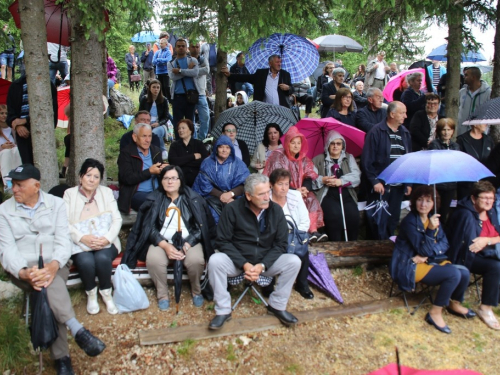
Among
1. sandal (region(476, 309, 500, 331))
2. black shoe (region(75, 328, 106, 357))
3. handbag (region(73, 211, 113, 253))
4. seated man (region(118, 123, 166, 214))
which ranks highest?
seated man (region(118, 123, 166, 214))

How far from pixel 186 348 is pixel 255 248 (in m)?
1.17

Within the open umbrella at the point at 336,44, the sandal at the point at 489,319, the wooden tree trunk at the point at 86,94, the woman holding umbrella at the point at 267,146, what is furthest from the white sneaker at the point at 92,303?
the open umbrella at the point at 336,44

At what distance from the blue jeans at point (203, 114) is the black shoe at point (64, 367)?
599 cm

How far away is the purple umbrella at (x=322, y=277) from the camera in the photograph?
5.12 m

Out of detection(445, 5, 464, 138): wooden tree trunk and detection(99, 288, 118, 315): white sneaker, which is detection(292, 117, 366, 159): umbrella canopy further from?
detection(99, 288, 118, 315): white sneaker

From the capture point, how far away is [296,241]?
490 centimetres

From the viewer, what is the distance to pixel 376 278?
576 centimetres

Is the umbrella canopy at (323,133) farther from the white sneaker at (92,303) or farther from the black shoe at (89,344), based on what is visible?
the black shoe at (89,344)

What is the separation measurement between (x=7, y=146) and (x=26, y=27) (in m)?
2.59

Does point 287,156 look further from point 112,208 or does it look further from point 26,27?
point 26,27

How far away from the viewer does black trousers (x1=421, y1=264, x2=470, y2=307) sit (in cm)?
466

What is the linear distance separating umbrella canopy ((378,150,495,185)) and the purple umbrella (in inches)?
50.4

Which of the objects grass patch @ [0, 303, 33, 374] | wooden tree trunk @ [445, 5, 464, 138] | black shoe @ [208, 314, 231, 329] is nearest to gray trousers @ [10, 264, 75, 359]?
grass patch @ [0, 303, 33, 374]

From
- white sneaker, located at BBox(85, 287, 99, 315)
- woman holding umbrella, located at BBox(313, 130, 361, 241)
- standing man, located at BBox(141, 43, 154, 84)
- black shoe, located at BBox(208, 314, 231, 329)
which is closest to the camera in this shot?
black shoe, located at BBox(208, 314, 231, 329)
